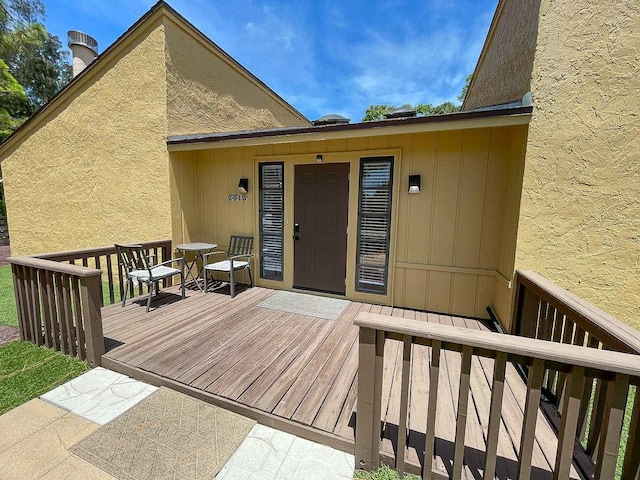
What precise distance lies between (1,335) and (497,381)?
5153mm

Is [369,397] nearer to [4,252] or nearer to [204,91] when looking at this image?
[204,91]

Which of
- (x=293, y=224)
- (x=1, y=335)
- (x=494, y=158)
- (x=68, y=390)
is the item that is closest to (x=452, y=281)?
(x=494, y=158)

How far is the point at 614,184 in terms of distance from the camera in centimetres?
254

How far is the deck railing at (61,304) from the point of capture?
2580mm

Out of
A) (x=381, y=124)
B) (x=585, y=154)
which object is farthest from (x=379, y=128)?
(x=585, y=154)

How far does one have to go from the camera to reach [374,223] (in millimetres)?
4098

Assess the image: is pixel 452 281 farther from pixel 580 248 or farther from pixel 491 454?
pixel 491 454

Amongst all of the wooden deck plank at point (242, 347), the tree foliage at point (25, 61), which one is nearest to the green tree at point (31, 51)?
the tree foliage at point (25, 61)

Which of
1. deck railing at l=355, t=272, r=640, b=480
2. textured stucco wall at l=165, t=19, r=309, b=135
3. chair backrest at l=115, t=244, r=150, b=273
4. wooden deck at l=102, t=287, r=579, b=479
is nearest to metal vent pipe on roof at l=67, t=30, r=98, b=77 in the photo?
textured stucco wall at l=165, t=19, r=309, b=135

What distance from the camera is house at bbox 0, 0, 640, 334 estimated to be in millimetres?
2637

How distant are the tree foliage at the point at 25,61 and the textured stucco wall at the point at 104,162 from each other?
28.9 ft

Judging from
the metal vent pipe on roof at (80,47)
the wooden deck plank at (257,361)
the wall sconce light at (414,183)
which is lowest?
the wooden deck plank at (257,361)

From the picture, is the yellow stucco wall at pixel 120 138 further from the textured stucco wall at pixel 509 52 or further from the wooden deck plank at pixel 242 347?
the textured stucco wall at pixel 509 52

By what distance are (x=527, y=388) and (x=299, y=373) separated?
172 cm
